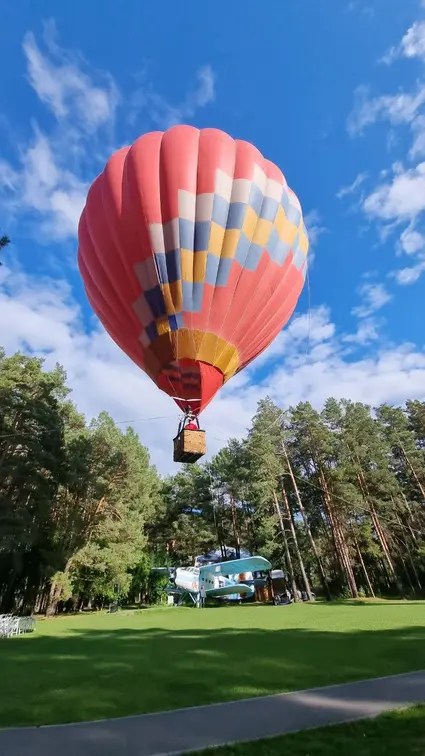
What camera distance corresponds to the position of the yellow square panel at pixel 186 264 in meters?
11.0

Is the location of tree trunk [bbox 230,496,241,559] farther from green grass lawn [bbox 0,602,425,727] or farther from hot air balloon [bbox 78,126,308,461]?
hot air balloon [bbox 78,126,308,461]

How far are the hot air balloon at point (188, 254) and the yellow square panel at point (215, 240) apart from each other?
0.10ft

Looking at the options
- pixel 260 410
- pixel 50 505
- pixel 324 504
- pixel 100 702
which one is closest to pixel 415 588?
pixel 324 504

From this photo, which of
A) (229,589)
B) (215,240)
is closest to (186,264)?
(215,240)

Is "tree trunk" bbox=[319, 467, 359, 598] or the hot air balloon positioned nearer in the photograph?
the hot air balloon

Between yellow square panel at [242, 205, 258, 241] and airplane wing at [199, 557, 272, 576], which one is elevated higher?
yellow square panel at [242, 205, 258, 241]

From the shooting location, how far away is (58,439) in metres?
26.6

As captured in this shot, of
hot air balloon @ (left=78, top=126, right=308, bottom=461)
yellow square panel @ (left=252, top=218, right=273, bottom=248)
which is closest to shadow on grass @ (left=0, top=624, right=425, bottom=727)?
hot air balloon @ (left=78, top=126, right=308, bottom=461)

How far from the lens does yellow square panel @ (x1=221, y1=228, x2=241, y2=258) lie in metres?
11.4

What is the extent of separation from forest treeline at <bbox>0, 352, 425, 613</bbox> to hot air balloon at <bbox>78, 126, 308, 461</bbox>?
14.1m

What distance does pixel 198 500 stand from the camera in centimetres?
4941

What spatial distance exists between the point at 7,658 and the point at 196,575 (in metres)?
23.1

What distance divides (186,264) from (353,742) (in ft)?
32.1

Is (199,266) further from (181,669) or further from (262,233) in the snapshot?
(181,669)
